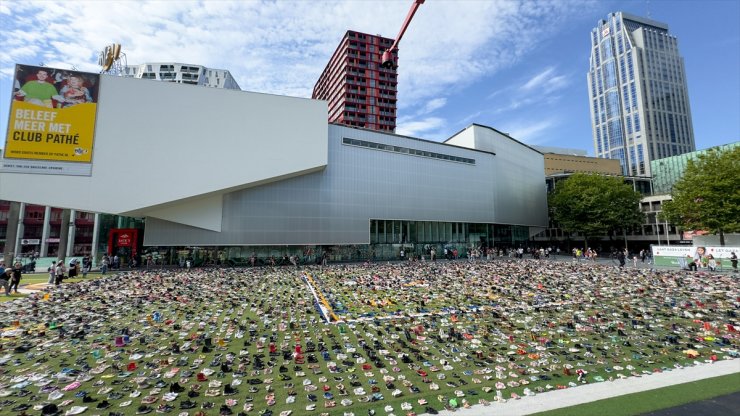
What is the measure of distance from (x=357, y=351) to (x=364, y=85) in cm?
9095

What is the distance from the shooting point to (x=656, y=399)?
591 centimetres

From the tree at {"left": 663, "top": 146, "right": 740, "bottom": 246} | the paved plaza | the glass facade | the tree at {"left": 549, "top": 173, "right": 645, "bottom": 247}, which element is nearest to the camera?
the paved plaza

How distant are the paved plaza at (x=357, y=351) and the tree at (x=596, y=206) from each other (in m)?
39.6

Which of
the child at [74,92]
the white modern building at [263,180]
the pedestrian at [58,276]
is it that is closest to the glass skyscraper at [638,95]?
the white modern building at [263,180]

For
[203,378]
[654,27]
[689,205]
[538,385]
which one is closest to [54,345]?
[203,378]

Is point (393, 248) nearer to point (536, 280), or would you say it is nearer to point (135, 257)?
point (536, 280)

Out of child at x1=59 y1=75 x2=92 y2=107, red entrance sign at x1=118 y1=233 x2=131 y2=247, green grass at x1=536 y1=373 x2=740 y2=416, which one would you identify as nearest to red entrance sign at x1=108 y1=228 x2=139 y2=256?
red entrance sign at x1=118 y1=233 x2=131 y2=247

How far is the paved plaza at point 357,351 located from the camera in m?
6.22

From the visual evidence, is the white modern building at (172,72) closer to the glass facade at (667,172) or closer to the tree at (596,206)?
the tree at (596,206)

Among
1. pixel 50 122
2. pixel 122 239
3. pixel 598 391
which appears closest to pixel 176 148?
pixel 50 122

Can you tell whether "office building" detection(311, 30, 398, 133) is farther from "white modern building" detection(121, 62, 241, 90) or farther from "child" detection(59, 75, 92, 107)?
"child" detection(59, 75, 92, 107)

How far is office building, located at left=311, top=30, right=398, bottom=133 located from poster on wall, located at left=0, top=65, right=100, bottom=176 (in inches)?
2445

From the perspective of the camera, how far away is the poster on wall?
2980cm

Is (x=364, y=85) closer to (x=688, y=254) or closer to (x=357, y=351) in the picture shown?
(x=688, y=254)
